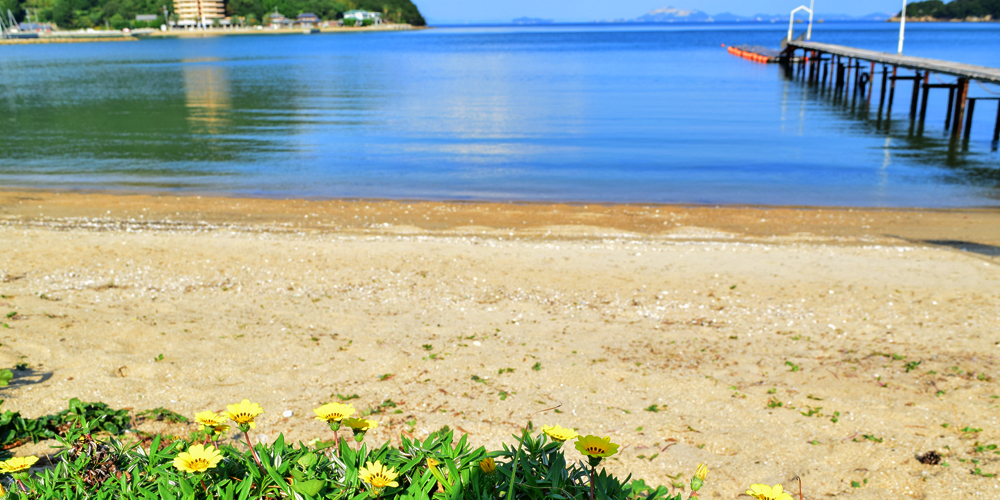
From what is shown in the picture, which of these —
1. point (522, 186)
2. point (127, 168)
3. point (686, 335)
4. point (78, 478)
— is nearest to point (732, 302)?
point (686, 335)

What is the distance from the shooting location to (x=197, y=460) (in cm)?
199

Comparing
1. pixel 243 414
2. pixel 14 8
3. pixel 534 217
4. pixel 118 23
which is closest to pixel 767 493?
pixel 243 414

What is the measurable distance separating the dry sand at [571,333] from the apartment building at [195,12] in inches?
7938

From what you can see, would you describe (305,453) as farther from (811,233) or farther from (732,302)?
(811,233)

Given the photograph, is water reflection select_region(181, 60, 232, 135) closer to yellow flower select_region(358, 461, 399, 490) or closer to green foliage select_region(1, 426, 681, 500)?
green foliage select_region(1, 426, 681, 500)

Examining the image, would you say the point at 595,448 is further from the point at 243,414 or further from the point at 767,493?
the point at 243,414

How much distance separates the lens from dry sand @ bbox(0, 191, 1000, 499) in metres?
4.23

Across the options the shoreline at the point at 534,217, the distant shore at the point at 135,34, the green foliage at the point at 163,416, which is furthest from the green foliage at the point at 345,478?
the distant shore at the point at 135,34

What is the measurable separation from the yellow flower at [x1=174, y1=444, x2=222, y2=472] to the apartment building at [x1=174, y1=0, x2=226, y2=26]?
690ft

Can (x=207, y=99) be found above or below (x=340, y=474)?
above

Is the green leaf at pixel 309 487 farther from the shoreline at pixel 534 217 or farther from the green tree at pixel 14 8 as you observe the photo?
the green tree at pixel 14 8

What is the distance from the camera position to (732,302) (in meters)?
7.26

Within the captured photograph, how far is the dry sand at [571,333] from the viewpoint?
423 cm

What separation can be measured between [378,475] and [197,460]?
1.84ft
